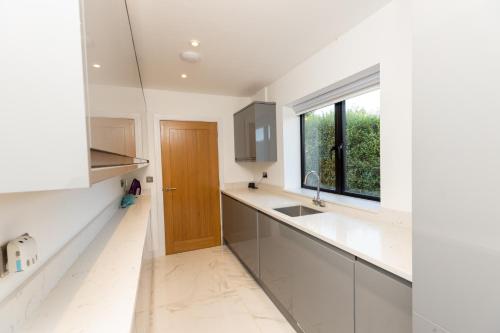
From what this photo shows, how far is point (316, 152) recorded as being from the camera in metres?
2.70

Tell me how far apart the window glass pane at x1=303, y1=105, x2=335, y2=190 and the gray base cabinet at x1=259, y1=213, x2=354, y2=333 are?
0.90 metres

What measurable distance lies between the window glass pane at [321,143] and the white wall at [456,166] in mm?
1709

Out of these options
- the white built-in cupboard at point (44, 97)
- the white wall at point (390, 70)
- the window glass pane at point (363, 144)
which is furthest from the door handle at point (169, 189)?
the white built-in cupboard at point (44, 97)

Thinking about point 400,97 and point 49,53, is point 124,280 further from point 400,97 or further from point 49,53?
point 400,97

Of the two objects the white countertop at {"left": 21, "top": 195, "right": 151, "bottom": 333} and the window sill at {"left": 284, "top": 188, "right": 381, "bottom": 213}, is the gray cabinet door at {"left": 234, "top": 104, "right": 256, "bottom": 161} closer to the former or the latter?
the window sill at {"left": 284, "top": 188, "right": 381, "bottom": 213}

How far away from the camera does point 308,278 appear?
1.55m

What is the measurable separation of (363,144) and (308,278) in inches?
49.9

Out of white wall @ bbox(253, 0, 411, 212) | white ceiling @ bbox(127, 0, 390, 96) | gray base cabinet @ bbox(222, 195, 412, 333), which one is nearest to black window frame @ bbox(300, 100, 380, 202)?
white wall @ bbox(253, 0, 411, 212)

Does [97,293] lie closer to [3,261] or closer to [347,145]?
[3,261]

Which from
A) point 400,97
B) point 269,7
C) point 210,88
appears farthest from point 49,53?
point 210,88

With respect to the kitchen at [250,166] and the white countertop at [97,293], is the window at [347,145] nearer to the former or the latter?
the kitchen at [250,166]

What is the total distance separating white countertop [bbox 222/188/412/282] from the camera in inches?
40.9

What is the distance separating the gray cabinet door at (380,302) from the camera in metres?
0.96

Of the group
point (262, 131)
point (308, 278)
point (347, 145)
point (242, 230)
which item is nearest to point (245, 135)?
point (262, 131)
